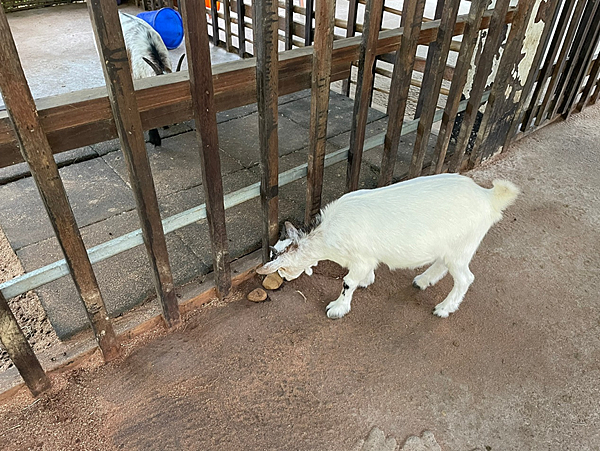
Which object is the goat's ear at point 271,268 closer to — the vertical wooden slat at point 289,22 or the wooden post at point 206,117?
the wooden post at point 206,117

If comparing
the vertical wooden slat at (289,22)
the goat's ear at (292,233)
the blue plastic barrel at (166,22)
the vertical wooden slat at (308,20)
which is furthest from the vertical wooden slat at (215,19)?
the goat's ear at (292,233)

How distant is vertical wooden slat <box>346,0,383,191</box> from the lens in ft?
8.04

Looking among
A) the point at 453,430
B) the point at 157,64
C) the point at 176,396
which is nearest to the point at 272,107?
the point at 176,396

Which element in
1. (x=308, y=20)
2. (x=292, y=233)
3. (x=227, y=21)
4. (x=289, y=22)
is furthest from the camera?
(x=227, y=21)

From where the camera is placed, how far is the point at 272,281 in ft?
10.1

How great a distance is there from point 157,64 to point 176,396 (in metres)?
3.48

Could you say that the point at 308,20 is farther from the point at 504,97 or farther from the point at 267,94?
the point at 267,94

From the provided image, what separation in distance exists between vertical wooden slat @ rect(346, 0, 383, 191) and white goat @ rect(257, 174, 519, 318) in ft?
1.73

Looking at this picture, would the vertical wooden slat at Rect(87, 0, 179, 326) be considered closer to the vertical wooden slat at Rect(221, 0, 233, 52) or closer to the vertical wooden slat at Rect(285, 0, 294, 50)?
the vertical wooden slat at Rect(285, 0, 294, 50)

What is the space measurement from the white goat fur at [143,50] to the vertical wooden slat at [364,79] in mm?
2465

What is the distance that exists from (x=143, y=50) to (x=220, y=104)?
9.44ft

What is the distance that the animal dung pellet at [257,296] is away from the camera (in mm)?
2953

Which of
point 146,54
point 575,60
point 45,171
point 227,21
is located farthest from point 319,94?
point 227,21

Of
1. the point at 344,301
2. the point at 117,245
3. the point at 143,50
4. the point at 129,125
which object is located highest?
the point at 129,125
